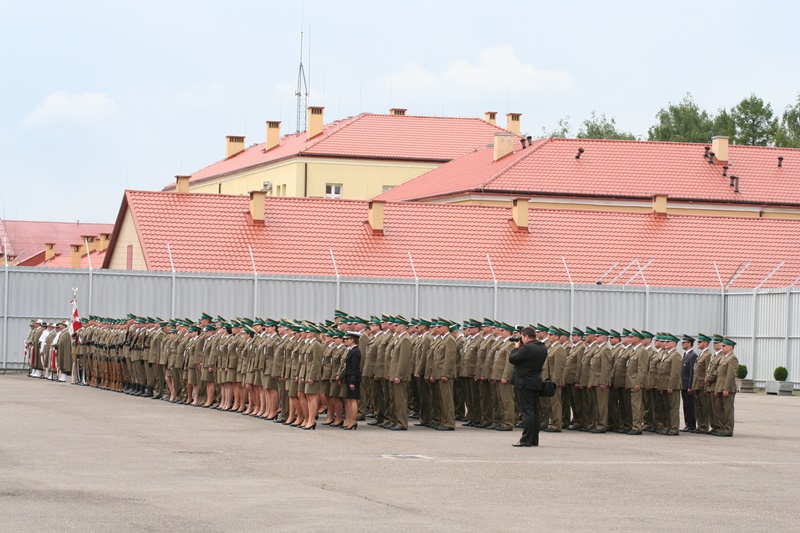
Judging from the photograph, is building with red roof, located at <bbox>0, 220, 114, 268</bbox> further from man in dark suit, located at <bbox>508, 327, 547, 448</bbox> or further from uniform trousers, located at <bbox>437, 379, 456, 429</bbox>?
man in dark suit, located at <bbox>508, 327, 547, 448</bbox>

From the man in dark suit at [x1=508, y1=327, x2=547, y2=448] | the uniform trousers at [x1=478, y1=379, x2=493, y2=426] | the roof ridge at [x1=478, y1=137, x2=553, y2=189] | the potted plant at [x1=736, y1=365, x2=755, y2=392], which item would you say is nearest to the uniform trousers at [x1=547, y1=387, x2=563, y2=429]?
the uniform trousers at [x1=478, y1=379, x2=493, y2=426]

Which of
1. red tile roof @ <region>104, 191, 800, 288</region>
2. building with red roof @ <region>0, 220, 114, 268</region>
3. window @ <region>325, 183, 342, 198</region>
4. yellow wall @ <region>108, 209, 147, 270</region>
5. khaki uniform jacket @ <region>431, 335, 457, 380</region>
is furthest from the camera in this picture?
building with red roof @ <region>0, 220, 114, 268</region>

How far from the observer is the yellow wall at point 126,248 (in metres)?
40.5

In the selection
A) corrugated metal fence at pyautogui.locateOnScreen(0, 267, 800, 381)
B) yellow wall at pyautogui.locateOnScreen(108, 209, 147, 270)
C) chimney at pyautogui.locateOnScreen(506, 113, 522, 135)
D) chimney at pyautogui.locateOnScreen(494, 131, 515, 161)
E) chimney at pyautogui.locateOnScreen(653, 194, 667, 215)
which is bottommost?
corrugated metal fence at pyautogui.locateOnScreen(0, 267, 800, 381)

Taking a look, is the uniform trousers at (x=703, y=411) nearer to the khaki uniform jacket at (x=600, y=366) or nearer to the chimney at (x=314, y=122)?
the khaki uniform jacket at (x=600, y=366)

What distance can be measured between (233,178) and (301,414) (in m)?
53.9

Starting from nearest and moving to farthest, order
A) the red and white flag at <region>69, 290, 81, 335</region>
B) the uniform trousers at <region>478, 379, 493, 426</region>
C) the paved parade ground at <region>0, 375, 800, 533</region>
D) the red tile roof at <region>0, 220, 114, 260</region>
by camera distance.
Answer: the paved parade ground at <region>0, 375, 800, 533</region> < the uniform trousers at <region>478, 379, 493, 426</region> < the red and white flag at <region>69, 290, 81, 335</region> < the red tile roof at <region>0, 220, 114, 260</region>

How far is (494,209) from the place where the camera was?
43500mm

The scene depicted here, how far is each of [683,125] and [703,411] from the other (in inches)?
2771

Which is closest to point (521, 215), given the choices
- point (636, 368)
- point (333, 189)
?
point (636, 368)

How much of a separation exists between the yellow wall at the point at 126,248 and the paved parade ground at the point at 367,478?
18377 millimetres

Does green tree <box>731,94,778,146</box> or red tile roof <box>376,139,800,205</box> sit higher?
green tree <box>731,94,778,146</box>

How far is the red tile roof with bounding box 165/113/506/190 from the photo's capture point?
215 feet

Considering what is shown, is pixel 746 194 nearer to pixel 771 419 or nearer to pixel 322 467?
pixel 771 419
